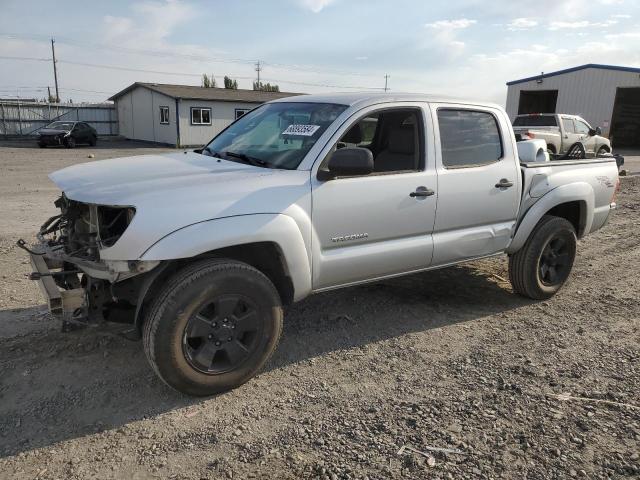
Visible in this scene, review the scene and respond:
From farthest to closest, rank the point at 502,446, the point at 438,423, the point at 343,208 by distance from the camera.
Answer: the point at 343,208, the point at 438,423, the point at 502,446

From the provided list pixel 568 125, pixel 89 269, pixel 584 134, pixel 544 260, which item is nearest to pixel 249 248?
pixel 89 269

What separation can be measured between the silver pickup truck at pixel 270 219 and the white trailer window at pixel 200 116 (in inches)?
1036

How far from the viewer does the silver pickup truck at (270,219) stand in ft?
10.3

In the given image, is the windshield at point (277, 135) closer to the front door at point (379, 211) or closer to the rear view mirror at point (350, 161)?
the front door at point (379, 211)

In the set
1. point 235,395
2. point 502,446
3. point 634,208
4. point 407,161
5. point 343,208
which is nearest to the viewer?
point 502,446

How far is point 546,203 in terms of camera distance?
4.98m

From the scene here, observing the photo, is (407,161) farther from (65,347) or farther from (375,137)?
(65,347)

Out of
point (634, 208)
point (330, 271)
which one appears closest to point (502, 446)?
point (330, 271)

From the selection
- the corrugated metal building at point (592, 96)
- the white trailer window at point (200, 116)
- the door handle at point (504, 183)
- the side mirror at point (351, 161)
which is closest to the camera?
the side mirror at point (351, 161)

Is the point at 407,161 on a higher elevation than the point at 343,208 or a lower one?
higher

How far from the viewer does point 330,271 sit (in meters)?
3.76

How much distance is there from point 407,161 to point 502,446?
2.25 meters

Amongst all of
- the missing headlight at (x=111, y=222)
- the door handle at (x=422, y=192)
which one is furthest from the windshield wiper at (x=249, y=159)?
the door handle at (x=422, y=192)

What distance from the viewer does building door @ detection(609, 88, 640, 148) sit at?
110 feet
